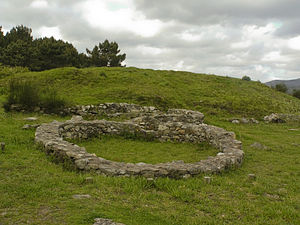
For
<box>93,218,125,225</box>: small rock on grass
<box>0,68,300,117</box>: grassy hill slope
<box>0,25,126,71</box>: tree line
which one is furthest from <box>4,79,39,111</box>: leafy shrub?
<box>0,25,126,71</box>: tree line

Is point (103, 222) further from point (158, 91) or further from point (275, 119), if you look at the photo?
point (158, 91)

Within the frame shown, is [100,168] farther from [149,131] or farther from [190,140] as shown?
[190,140]

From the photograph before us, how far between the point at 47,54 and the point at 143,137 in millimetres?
45228

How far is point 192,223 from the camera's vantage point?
16.2 feet

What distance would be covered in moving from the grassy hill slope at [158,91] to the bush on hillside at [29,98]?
162cm

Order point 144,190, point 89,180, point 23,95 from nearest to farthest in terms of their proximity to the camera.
Answer: point 144,190 < point 89,180 < point 23,95

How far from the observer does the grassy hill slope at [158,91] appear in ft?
75.9

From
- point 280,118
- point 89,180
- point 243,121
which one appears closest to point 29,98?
point 89,180

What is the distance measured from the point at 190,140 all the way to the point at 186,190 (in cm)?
676

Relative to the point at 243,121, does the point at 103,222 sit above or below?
below

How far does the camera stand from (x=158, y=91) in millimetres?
26062

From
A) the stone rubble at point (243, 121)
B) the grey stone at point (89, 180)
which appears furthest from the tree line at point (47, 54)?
the grey stone at point (89, 180)

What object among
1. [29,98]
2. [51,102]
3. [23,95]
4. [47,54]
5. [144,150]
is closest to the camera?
[144,150]

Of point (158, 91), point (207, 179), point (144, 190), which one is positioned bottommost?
point (144, 190)
